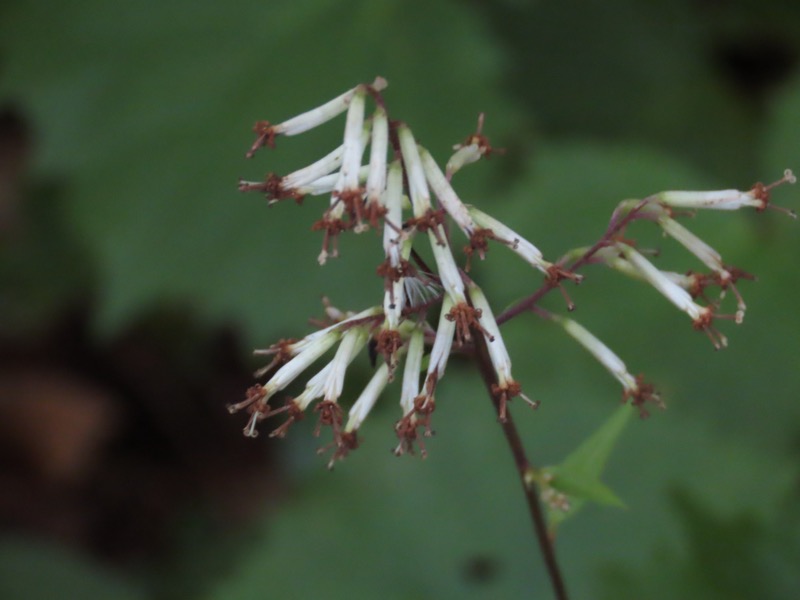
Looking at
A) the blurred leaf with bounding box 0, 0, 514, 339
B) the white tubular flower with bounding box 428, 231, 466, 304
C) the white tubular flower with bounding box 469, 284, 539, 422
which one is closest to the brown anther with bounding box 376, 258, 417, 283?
the white tubular flower with bounding box 428, 231, 466, 304

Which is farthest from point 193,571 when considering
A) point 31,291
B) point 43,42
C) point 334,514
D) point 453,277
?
point 453,277

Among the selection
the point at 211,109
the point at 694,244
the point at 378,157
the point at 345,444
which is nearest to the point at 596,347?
the point at 694,244

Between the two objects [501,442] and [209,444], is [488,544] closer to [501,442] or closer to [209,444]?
[501,442]

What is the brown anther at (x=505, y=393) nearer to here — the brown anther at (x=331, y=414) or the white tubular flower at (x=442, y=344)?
the white tubular flower at (x=442, y=344)

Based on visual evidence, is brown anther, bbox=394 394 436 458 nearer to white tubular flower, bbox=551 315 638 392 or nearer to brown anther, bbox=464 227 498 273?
brown anther, bbox=464 227 498 273

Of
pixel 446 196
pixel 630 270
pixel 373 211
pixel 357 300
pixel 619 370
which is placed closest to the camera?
pixel 373 211

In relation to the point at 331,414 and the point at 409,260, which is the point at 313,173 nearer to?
the point at 409,260
